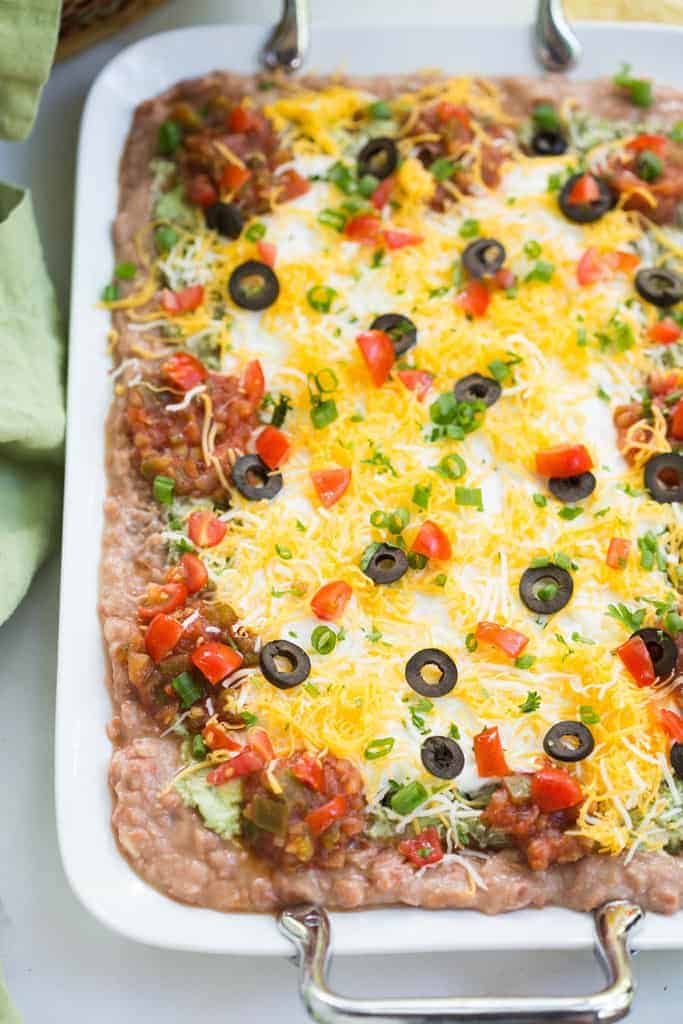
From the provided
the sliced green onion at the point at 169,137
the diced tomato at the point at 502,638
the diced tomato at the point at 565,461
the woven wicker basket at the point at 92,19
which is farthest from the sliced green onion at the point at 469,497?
the woven wicker basket at the point at 92,19

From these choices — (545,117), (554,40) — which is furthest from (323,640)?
(554,40)

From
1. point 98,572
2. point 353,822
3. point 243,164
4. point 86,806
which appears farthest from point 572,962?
point 243,164

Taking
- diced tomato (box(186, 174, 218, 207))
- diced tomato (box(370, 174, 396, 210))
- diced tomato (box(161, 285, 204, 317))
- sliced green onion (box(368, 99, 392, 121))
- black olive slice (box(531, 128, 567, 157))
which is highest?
sliced green onion (box(368, 99, 392, 121))

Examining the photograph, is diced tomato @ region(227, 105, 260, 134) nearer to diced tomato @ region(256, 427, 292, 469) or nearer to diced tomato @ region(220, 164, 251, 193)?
diced tomato @ region(220, 164, 251, 193)

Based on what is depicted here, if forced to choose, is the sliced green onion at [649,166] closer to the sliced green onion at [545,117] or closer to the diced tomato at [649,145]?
the diced tomato at [649,145]

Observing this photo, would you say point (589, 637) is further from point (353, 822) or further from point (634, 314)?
point (634, 314)

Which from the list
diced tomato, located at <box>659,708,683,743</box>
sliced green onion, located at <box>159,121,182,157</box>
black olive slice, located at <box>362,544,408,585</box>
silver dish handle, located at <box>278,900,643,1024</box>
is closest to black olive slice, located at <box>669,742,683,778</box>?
diced tomato, located at <box>659,708,683,743</box>
